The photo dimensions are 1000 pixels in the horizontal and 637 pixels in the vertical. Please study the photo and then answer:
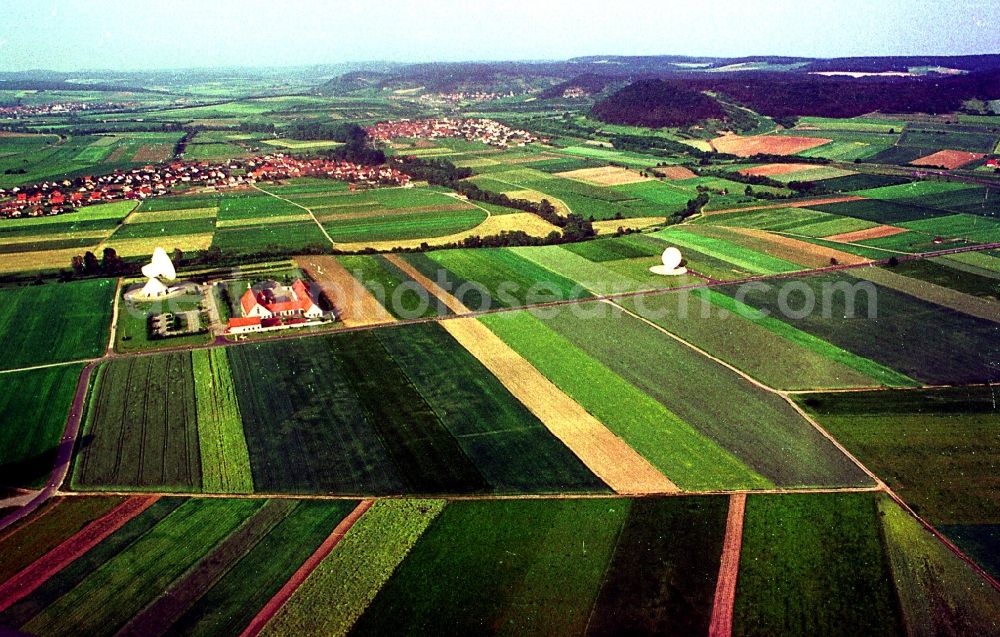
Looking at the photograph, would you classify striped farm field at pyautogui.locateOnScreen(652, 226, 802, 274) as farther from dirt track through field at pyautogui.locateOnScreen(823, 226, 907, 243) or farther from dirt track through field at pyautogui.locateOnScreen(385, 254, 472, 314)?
dirt track through field at pyautogui.locateOnScreen(385, 254, 472, 314)

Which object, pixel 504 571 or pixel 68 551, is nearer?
pixel 504 571

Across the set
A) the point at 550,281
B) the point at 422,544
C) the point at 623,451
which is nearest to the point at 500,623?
the point at 422,544

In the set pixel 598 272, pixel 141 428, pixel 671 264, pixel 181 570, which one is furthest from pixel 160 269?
pixel 671 264

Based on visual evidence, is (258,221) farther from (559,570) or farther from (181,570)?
(559,570)

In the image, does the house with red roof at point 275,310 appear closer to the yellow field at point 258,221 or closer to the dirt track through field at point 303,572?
the dirt track through field at point 303,572

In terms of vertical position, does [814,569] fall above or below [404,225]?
below

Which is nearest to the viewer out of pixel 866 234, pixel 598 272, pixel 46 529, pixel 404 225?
pixel 46 529

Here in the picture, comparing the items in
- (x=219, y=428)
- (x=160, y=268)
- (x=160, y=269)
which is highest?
(x=160, y=268)

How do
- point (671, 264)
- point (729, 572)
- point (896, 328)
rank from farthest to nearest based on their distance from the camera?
1. point (671, 264)
2. point (896, 328)
3. point (729, 572)
